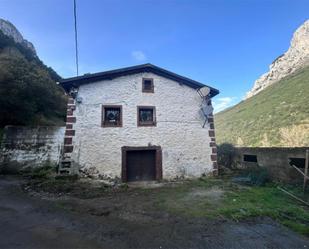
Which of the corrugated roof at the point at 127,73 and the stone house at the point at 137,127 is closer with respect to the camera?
the stone house at the point at 137,127

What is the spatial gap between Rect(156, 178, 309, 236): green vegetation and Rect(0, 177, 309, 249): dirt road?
1.43 feet

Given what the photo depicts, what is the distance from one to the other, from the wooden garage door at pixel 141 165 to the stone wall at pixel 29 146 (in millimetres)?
4671

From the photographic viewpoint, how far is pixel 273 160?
9742 mm

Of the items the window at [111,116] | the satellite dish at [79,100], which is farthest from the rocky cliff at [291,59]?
the satellite dish at [79,100]

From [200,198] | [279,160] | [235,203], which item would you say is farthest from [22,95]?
[279,160]

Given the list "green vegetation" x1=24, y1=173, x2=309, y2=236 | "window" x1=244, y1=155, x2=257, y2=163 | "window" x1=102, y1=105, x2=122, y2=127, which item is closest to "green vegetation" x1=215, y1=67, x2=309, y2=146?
"window" x1=244, y1=155, x2=257, y2=163

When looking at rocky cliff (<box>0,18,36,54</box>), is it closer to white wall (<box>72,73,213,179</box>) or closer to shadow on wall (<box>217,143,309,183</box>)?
white wall (<box>72,73,213,179</box>)

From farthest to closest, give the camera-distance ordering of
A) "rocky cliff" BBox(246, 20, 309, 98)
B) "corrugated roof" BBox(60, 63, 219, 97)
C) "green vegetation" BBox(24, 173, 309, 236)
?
"rocky cliff" BBox(246, 20, 309, 98) < "corrugated roof" BBox(60, 63, 219, 97) < "green vegetation" BBox(24, 173, 309, 236)

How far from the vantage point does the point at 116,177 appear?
31.8 feet

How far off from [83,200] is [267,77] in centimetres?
7240

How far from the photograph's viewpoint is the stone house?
971 cm

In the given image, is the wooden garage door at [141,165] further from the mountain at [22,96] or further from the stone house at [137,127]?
the mountain at [22,96]

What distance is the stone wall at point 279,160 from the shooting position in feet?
28.0

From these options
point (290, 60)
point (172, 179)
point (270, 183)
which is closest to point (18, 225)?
point (172, 179)
